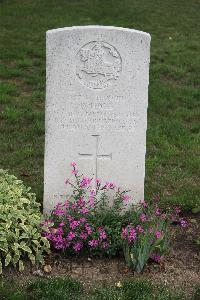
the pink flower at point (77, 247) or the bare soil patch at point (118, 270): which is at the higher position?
the pink flower at point (77, 247)

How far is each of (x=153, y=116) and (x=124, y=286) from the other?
408 centimetres

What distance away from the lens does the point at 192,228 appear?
5.71m

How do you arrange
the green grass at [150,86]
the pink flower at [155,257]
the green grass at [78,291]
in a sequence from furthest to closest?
the green grass at [150,86] → the pink flower at [155,257] → the green grass at [78,291]

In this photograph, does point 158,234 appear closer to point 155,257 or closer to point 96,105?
point 155,257

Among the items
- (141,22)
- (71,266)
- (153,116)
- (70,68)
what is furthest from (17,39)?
(71,266)

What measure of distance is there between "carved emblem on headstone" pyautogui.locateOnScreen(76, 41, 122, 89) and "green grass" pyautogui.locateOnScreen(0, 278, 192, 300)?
66.8 inches

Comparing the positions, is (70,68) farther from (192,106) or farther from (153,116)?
(192,106)

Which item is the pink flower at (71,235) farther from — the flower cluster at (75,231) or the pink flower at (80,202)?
the pink flower at (80,202)

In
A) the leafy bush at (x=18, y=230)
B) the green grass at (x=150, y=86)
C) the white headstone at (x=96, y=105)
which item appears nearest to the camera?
the leafy bush at (x=18, y=230)

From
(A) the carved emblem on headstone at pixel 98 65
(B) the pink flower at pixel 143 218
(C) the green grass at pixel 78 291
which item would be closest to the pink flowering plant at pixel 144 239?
(B) the pink flower at pixel 143 218

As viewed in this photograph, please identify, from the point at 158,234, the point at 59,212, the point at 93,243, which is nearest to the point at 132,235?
the point at 158,234

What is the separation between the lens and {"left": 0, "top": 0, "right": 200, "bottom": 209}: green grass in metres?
6.84

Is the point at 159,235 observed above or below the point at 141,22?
below

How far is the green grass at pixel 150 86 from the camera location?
6.84 m
